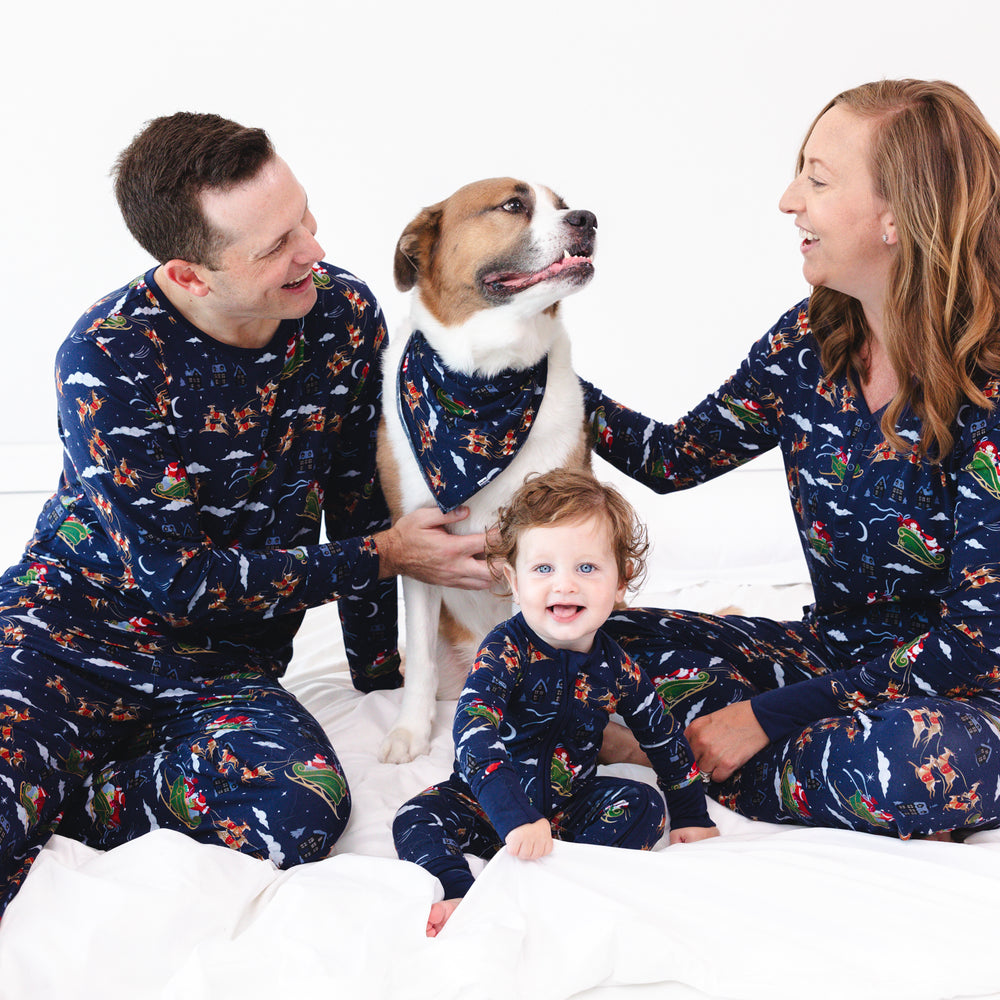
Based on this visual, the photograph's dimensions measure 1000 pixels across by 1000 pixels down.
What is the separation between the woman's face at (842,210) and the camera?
1700mm

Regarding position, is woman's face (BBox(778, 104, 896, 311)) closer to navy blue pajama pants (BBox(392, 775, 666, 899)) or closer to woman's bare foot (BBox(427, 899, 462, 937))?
navy blue pajama pants (BBox(392, 775, 666, 899))

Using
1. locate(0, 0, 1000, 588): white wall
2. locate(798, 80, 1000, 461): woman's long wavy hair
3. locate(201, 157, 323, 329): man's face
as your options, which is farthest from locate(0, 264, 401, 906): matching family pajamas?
locate(0, 0, 1000, 588): white wall

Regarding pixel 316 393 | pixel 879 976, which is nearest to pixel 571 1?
pixel 316 393

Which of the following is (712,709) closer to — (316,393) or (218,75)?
(316,393)

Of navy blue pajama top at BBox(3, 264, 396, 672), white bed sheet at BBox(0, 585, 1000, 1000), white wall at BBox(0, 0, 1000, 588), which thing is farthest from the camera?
white wall at BBox(0, 0, 1000, 588)

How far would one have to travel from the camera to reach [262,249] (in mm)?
1814

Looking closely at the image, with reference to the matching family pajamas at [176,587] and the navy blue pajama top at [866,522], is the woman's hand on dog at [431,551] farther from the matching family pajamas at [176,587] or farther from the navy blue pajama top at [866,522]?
the navy blue pajama top at [866,522]

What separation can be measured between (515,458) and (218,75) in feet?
7.40

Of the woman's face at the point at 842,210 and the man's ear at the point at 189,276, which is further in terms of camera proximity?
the man's ear at the point at 189,276

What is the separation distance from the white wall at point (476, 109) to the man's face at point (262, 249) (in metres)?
1.91

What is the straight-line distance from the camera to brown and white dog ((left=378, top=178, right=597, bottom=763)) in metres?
2.00

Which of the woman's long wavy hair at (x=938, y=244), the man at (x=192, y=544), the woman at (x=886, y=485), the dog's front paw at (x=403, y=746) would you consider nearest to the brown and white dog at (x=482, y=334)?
the dog's front paw at (x=403, y=746)

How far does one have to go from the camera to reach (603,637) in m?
1.74

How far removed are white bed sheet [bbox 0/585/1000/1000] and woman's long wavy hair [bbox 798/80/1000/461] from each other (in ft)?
2.26
